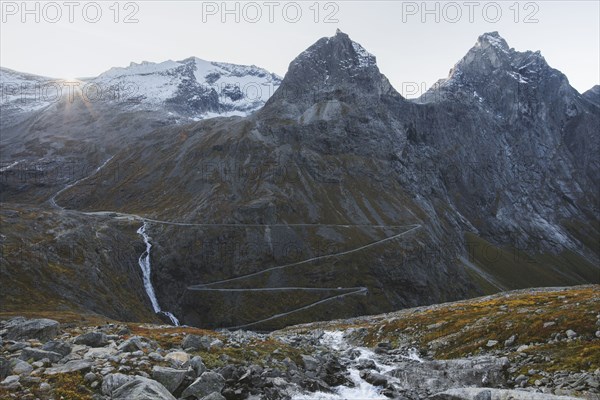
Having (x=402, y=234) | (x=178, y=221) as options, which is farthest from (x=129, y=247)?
(x=402, y=234)

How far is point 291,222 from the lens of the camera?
17312 centimetres

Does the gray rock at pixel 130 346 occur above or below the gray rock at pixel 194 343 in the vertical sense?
above

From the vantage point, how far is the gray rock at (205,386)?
64.5ft

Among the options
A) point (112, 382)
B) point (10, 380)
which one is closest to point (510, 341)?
point (112, 382)

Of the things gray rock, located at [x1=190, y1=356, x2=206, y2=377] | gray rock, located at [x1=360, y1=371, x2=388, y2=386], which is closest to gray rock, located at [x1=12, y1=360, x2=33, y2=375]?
gray rock, located at [x1=190, y1=356, x2=206, y2=377]

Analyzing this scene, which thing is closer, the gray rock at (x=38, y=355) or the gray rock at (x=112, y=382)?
the gray rock at (x=112, y=382)

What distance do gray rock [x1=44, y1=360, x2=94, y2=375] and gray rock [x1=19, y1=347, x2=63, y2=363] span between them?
0.94m

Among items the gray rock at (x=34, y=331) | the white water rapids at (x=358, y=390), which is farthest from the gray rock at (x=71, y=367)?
the white water rapids at (x=358, y=390)

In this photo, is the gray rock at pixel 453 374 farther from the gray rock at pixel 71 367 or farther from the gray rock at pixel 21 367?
the gray rock at pixel 21 367

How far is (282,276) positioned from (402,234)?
6206 cm

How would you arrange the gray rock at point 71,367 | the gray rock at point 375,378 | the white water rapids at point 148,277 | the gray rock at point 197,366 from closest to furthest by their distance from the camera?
the gray rock at point 71,367, the gray rock at point 197,366, the gray rock at point 375,378, the white water rapids at point 148,277

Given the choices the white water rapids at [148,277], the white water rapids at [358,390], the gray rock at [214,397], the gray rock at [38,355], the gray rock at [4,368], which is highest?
the gray rock at [4,368]

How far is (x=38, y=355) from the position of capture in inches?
789

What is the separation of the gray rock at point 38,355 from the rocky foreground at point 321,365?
0.05m
